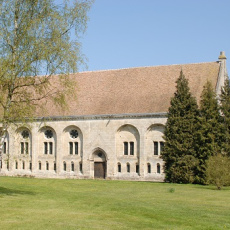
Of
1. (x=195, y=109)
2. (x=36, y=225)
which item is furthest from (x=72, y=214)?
(x=195, y=109)

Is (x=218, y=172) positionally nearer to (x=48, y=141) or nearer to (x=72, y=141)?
(x=72, y=141)

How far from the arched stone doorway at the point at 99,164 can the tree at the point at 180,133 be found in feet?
32.3

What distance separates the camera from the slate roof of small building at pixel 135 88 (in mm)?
45750

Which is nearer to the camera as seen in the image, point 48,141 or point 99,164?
point 99,164

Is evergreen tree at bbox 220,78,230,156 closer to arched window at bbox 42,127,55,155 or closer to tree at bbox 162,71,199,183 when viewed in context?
tree at bbox 162,71,199,183

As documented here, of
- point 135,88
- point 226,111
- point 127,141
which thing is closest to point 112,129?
point 127,141

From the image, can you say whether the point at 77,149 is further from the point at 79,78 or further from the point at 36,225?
the point at 36,225

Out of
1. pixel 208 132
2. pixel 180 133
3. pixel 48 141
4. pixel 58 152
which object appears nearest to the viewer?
pixel 208 132

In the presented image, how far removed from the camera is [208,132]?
127 feet

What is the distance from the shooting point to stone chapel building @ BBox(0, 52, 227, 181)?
4547 centimetres

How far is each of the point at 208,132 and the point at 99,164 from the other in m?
14.2

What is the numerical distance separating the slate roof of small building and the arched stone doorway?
4469mm

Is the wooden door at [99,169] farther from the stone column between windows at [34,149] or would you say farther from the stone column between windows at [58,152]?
the stone column between windows at [34,149]

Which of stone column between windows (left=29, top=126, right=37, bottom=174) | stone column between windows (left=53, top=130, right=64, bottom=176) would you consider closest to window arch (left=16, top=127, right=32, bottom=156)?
stone column between windows (left=29, top=126, right=37, bottom=174)
